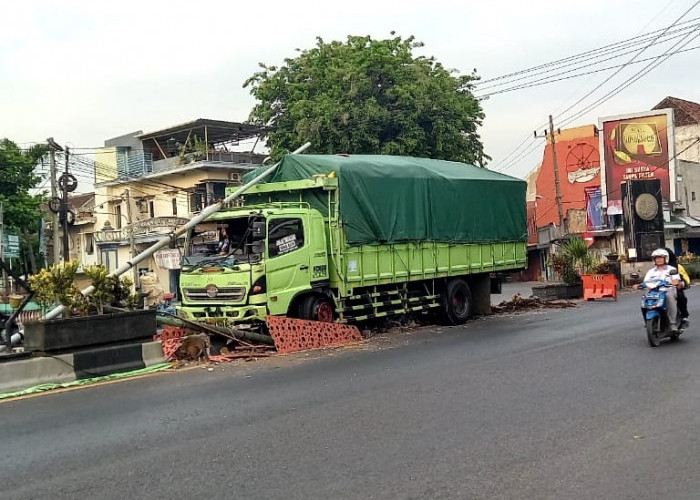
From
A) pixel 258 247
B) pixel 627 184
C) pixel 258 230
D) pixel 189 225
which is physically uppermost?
pixel 627 184

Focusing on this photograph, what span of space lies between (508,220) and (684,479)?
1311 cm

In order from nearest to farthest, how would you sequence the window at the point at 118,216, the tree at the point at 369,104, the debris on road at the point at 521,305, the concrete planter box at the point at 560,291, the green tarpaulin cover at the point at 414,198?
the green tarpaulin cover at the point at 414,198 < the debris on road at the point at 521,305 < the concrete planter box at the point at 560,291 < the tree at the point at 369,104 < the window at the point at 118,216

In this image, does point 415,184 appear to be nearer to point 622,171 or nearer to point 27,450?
point 27,450

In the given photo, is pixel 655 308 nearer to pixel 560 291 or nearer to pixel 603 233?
pixel 560 291

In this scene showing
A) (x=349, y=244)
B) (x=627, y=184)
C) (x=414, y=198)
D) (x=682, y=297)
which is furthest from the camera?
(x=627, y=184)

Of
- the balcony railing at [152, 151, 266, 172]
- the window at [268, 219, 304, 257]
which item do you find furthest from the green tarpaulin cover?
the balcony railing at [152, 151, 266, 172]

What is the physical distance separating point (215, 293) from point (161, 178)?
3163cm

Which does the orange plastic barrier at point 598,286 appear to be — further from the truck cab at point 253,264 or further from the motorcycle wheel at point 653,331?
the truck cab at point 253,264

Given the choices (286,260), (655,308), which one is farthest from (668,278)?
(286,260)

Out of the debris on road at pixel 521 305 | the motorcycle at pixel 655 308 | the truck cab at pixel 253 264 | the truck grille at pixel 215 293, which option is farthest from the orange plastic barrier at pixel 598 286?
the truck grille at pixel 215 293

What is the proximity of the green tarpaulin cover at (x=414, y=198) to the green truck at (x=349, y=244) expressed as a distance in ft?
0.08

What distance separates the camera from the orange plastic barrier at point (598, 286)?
22.6m

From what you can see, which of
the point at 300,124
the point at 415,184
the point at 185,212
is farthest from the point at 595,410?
the point at 185,212

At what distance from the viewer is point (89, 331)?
9.59 metres
